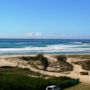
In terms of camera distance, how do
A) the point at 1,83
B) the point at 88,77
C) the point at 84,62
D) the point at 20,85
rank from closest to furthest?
the point at 1,83 < the point at 20,85 < the point at 88,77 < the point at 84,62

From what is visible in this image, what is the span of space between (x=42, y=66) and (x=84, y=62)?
12.9 metres

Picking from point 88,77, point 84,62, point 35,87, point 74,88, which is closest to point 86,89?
point 74,88

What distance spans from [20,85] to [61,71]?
2487cm

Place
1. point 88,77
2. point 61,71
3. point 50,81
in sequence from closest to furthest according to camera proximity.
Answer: point 50,81, point 88,77, point 61,71

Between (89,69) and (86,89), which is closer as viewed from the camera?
(86,89)

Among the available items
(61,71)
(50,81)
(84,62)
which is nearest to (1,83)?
(50,81)

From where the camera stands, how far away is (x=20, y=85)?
32.9 m

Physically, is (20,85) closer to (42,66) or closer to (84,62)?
(42,66)

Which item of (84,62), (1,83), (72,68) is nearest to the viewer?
(1,83)

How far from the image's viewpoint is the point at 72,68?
61.4 m

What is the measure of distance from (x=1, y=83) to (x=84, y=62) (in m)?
39.6

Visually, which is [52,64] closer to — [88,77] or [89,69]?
[89,69]

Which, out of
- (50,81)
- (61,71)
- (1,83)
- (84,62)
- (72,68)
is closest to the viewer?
(1,83)

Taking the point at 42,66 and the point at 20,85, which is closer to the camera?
the point at 20,85
